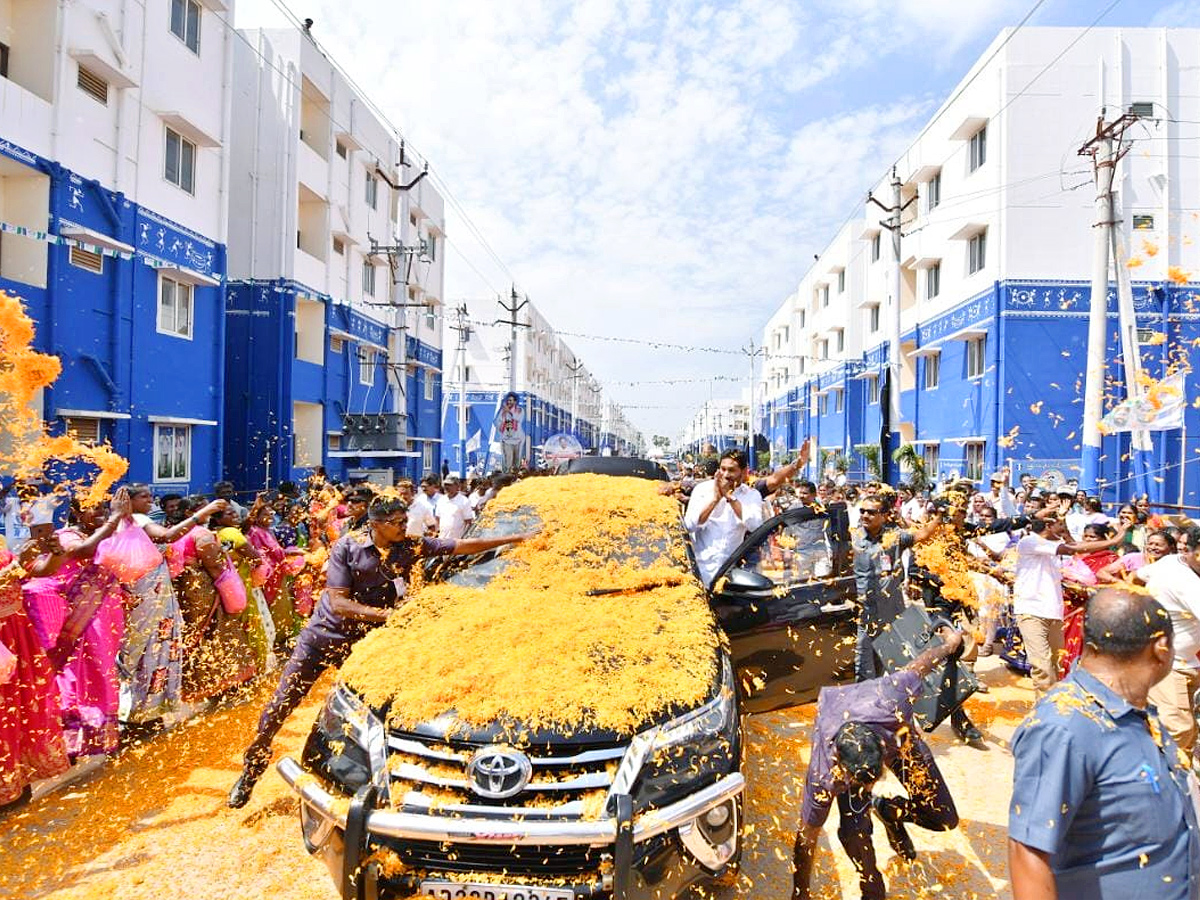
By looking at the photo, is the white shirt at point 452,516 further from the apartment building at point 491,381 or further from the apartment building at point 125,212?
the apartment building at point 491,381

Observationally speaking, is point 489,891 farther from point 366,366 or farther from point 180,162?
point 366,366

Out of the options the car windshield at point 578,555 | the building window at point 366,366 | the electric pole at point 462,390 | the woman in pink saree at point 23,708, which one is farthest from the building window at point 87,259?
the electric pole at point 462,390

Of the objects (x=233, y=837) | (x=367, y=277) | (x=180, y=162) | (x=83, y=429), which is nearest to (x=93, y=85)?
(x=180, y=162)

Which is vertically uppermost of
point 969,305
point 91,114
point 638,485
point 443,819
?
point 91,114

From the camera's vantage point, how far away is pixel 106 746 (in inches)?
198

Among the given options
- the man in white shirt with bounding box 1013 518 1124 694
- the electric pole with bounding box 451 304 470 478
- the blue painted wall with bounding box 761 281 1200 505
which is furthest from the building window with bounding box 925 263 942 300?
the man in white shirt with bounding box 1013 518 1124 694

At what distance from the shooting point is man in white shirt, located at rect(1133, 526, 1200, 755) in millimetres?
4762

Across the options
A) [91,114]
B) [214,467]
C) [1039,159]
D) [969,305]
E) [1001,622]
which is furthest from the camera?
[969,305]

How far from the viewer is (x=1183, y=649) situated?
4.79 m

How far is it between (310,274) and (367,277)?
4.61 meters

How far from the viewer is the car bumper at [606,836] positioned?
2762 mm

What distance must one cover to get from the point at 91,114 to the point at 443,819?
15.4 meters

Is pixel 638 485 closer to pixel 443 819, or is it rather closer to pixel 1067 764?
pixel 443 819

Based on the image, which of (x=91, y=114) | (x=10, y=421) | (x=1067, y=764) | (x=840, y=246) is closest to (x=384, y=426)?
(x=91, y=114)
